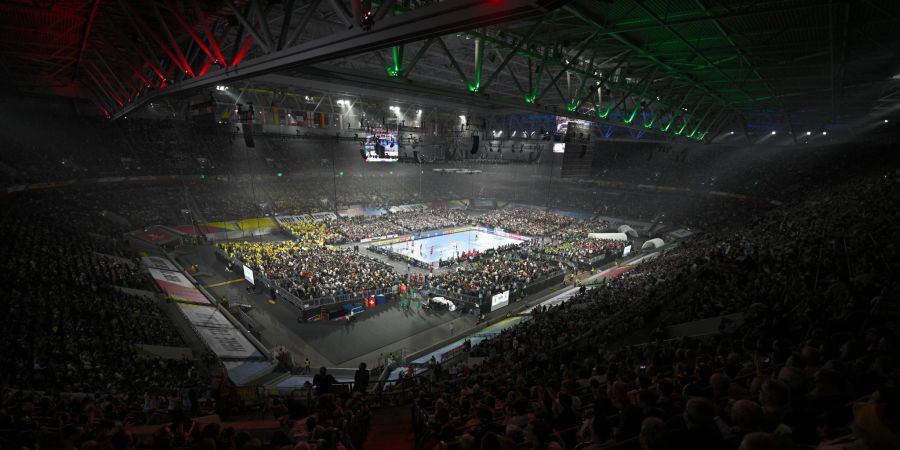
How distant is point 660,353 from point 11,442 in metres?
8.59

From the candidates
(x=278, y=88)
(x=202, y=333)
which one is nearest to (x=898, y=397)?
(x=202, y=333)

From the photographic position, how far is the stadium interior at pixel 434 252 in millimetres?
3869

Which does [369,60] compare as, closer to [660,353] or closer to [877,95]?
[660,353]

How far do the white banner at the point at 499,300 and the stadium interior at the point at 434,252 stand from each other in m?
0.10

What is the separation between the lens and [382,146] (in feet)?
93.1

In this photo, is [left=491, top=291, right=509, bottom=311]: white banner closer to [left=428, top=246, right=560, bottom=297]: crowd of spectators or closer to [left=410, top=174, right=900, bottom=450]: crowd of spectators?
[left=428, top=246, right=560, bottom=297]: crowd of spectators

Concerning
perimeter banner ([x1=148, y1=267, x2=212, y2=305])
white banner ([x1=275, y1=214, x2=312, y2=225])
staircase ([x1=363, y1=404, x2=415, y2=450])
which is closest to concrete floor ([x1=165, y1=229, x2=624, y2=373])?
perimeter banner ([x1=148, y1=267, x2=212, y2=305])

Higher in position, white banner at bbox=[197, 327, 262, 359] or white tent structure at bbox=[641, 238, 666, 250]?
white tent structure at bbox=[641, 238, 666, 250]

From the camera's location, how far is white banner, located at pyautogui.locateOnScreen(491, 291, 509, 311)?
19.3m

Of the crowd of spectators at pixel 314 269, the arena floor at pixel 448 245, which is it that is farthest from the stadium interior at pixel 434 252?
the arena floor at pixel 448 245

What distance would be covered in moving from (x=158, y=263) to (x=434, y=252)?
57.3 ft

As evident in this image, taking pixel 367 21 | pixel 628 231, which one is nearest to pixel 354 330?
pixel 367 21

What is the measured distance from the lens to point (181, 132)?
35.0 m

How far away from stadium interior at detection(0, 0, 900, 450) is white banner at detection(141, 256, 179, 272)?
0.21 m
